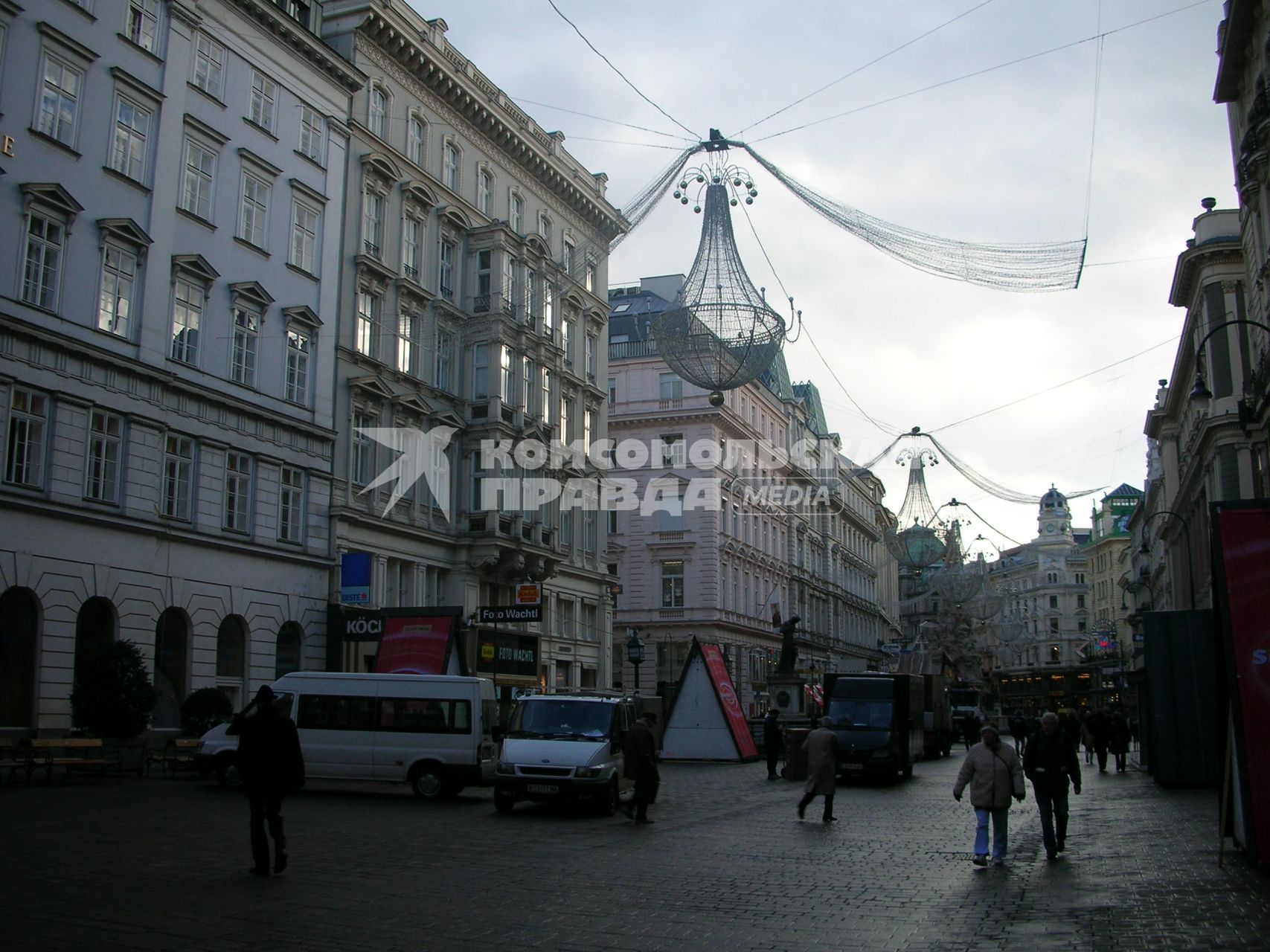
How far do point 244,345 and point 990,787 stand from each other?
25406 mm

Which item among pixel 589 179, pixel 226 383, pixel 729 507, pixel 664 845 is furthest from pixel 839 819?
pixel 729 507

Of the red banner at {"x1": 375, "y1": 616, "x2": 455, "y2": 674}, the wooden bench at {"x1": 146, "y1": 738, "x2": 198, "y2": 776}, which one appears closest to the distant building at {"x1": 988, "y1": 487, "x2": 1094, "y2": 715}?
the red banner at {"x1": 375, "y1": 616, "x2": 455, "y2": 674}

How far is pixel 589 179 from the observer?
5522 cm

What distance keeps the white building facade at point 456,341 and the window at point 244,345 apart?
397 cm

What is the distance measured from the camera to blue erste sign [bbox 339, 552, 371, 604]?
3641cm

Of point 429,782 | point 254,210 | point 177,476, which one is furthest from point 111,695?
point 254,210

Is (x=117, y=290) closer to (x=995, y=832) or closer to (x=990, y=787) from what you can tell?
(x=990, y=787)

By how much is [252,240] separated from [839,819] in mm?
A: 23037

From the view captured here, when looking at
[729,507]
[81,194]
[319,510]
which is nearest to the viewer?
[81,194]

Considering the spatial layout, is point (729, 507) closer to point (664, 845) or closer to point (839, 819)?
point (839, 819)

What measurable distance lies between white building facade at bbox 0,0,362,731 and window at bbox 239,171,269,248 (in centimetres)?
6

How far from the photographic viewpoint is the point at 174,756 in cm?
2688

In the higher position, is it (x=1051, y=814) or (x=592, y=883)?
(x=1051, y=814)

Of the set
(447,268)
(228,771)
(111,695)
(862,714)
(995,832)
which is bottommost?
(995,832)
